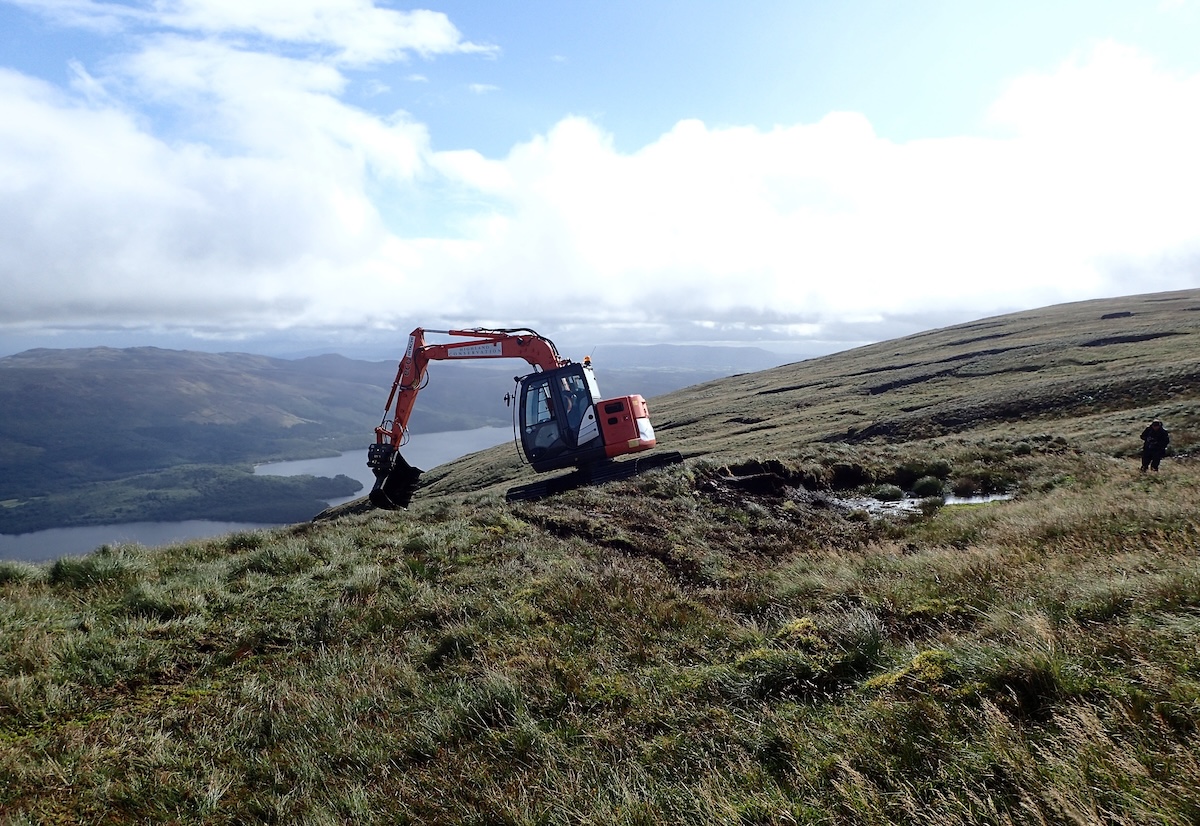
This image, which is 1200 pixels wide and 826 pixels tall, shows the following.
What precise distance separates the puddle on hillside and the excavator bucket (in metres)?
13.3

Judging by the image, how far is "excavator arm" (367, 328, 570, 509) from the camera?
19.7 meters

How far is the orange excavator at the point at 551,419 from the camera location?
66.2 ft

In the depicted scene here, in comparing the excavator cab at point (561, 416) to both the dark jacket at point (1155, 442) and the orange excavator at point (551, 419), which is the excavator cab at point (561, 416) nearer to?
the orange excavator at point (551, 419)

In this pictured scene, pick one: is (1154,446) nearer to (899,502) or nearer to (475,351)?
(899,502)

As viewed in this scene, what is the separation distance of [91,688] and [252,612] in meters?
1.91

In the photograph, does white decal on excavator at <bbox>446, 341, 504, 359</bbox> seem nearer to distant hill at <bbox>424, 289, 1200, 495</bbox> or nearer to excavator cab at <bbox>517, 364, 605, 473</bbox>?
excavator cab at <bbox>517, 364, 605, 473</bbox>

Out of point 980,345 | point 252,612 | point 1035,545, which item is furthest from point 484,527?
point 980,345

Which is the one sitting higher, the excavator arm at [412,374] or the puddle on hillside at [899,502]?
the excavator arm at [412,374]

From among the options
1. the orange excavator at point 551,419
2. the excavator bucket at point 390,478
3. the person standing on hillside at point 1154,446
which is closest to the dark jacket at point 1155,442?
the person standing on hillside at point 1154,446

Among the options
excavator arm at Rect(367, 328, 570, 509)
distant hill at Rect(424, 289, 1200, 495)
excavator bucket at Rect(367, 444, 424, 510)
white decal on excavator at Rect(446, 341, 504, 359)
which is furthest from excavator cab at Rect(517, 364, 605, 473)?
distant hill at Rect(424, 289, 1200, 495)

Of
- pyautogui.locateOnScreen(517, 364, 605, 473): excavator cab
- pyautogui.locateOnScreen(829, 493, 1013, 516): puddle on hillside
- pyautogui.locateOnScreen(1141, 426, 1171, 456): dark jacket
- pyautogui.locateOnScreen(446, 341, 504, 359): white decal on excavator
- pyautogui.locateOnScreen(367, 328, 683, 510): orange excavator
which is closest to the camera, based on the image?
pyautogui.locateOnScreen(829, 493, 1013, 516): puddle on hillside

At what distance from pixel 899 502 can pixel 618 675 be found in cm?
1380

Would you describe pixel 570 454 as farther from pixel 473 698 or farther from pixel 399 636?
pixel 473 698

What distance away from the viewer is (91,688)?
5.89 metres
